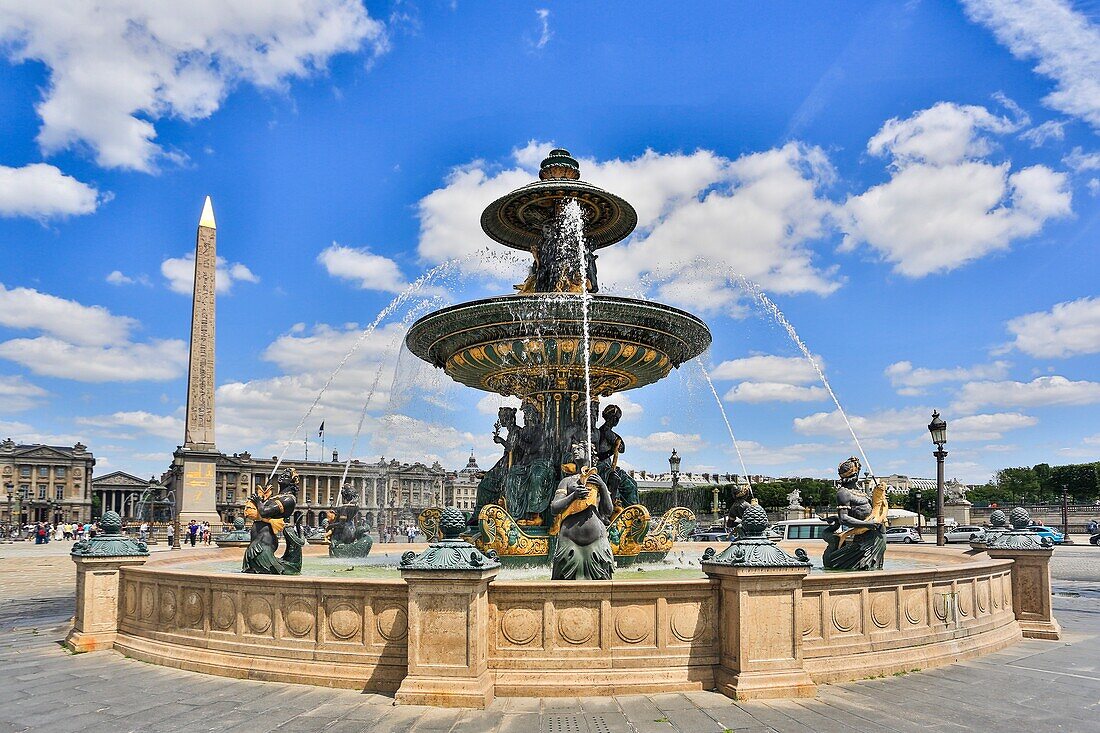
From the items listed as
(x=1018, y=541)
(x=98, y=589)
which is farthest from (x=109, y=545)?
(x=1018, y=541)

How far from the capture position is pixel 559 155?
15.8m

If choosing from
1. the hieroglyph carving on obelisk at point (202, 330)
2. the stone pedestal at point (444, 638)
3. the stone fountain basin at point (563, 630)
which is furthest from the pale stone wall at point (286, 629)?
the hieroglyph carving on obelisk at point (202, 330)

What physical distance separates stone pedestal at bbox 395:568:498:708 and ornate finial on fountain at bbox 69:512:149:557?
484 cm

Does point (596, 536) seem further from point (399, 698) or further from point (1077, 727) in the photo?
point (1077, 727)

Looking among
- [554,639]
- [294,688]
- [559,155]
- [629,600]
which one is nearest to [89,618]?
[294,688]

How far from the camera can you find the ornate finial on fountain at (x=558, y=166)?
15753 millimetres

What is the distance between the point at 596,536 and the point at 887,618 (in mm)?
2979

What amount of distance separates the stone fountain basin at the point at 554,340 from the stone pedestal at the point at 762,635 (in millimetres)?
6546

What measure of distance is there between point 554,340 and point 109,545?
7.24 m

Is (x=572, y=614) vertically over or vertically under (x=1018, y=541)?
under

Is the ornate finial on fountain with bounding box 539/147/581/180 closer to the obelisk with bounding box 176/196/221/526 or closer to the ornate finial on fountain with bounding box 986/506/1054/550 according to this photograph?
the ornate finial on fountain with bounding box 986/506/1054/550

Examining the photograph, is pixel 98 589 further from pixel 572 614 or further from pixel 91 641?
pixel 572 614

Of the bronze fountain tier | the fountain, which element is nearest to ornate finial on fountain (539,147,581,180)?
the bronze fountain tier

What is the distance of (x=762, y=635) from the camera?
6.86 meters
